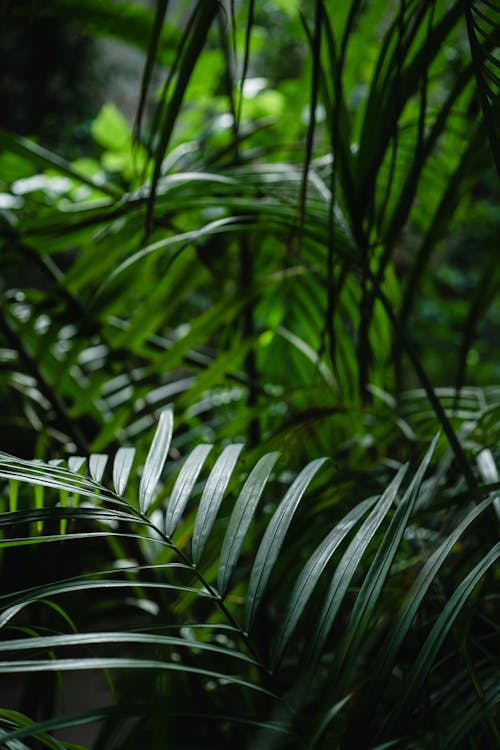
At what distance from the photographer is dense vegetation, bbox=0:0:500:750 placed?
9.7 inches

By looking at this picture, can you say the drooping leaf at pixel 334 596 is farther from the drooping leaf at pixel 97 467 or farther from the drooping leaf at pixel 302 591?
the drooping leaf at pixel 97 467

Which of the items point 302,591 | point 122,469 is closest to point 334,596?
point 302,591

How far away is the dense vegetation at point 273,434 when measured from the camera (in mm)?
247

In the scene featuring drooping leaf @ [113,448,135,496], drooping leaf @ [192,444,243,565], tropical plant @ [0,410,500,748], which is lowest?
tropical plant @ [0,410,500,748]

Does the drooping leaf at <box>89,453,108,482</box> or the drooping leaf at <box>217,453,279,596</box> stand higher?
the drooping leaf at <box>89,453,108,482</box>

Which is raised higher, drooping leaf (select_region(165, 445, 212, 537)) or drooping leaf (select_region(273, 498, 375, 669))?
drooping leaf (select_region(165, 445, 212, 537))

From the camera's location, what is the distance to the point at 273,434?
1.52 feet

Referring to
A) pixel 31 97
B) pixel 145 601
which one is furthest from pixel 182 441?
pixel 31 97

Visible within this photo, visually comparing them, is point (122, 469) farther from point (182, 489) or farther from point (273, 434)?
point (273, 434)

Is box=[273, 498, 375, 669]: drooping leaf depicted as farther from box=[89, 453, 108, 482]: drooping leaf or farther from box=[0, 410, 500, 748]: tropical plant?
box=[89, 453, 108, 482]: drooping leaf

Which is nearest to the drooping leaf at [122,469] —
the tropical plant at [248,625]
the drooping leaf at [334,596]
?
the tropical plant at [248,625]

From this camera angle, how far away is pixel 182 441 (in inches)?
33.6

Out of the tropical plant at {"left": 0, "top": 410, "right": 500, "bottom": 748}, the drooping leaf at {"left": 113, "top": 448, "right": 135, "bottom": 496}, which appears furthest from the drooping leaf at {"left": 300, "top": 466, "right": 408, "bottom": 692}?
the drooping leaf at {"left": 113, "top": 448, "right": 135, "bottom": 496}

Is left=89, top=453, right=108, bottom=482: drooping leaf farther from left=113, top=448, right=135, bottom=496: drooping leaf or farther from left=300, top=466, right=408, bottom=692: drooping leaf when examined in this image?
left=300, top=466, right=408, bottom=692: drooping leaf
